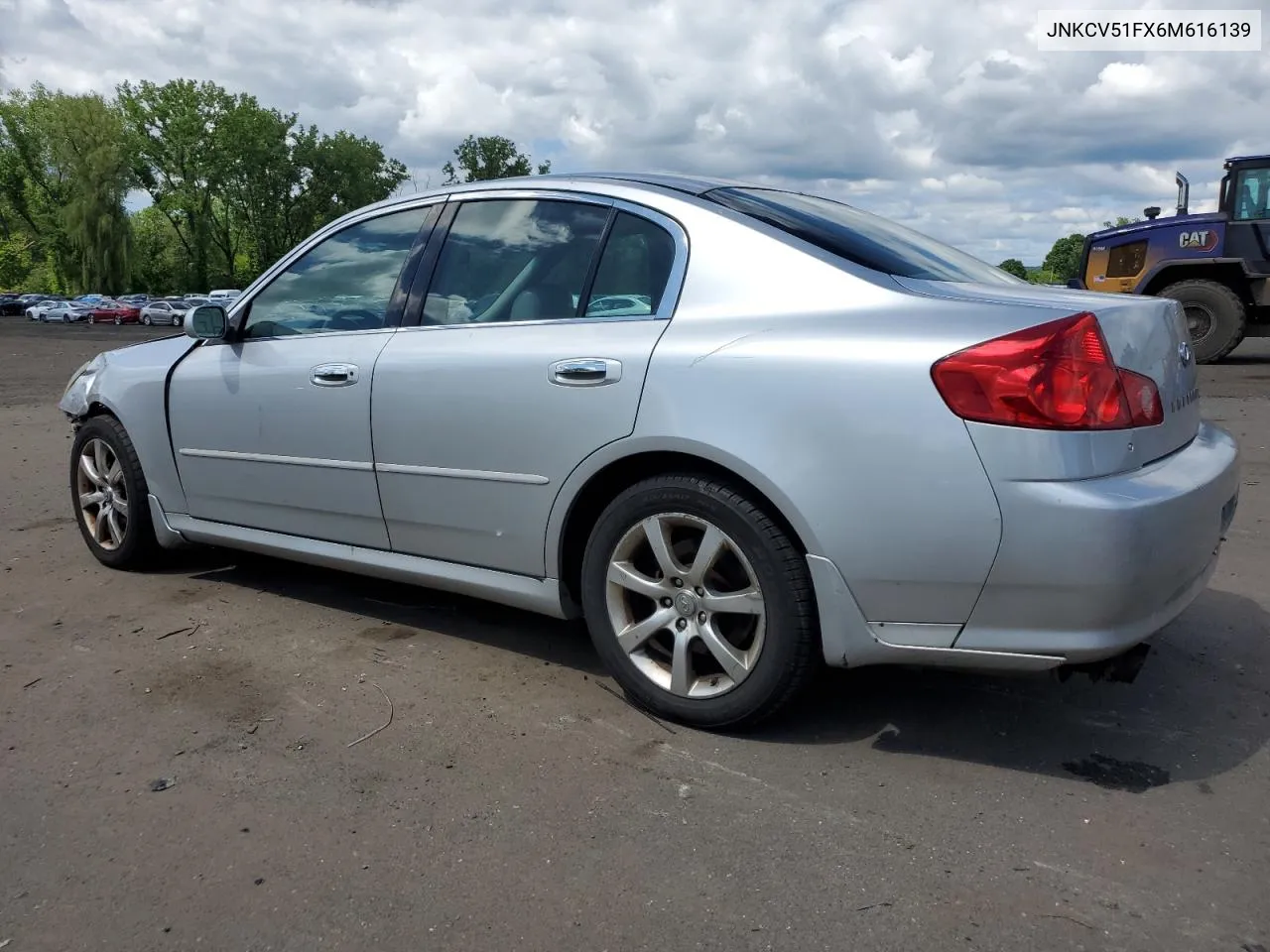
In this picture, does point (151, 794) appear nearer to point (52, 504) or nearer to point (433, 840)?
point (433, 840)

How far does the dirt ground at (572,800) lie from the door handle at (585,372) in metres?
1.01

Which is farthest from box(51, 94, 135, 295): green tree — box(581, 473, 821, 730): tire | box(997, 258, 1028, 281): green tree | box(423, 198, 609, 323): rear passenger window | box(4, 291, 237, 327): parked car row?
box(581, 473, 821, 730): tire

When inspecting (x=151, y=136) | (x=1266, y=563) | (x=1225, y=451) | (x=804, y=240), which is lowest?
(x=1266, y=563)

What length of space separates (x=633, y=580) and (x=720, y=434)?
0.54m

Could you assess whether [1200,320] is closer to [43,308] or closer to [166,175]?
[43,308]

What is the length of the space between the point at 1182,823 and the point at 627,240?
7.23 ft

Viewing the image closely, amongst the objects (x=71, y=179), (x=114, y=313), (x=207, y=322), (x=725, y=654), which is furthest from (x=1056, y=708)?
(x=71, y=179)

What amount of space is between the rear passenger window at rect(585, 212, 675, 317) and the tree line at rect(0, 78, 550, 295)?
68.2m

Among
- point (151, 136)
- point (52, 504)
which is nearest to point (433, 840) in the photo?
point (52, 504)

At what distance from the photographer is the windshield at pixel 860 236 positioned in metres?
3.16

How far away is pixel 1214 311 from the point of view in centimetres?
1410

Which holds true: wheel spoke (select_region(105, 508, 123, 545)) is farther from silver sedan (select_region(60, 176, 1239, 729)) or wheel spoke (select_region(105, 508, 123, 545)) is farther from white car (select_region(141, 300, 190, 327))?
white car (select_region(141, 300, 190, 327))

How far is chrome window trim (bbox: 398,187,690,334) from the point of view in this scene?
3.16m

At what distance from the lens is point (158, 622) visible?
4.17 metres
